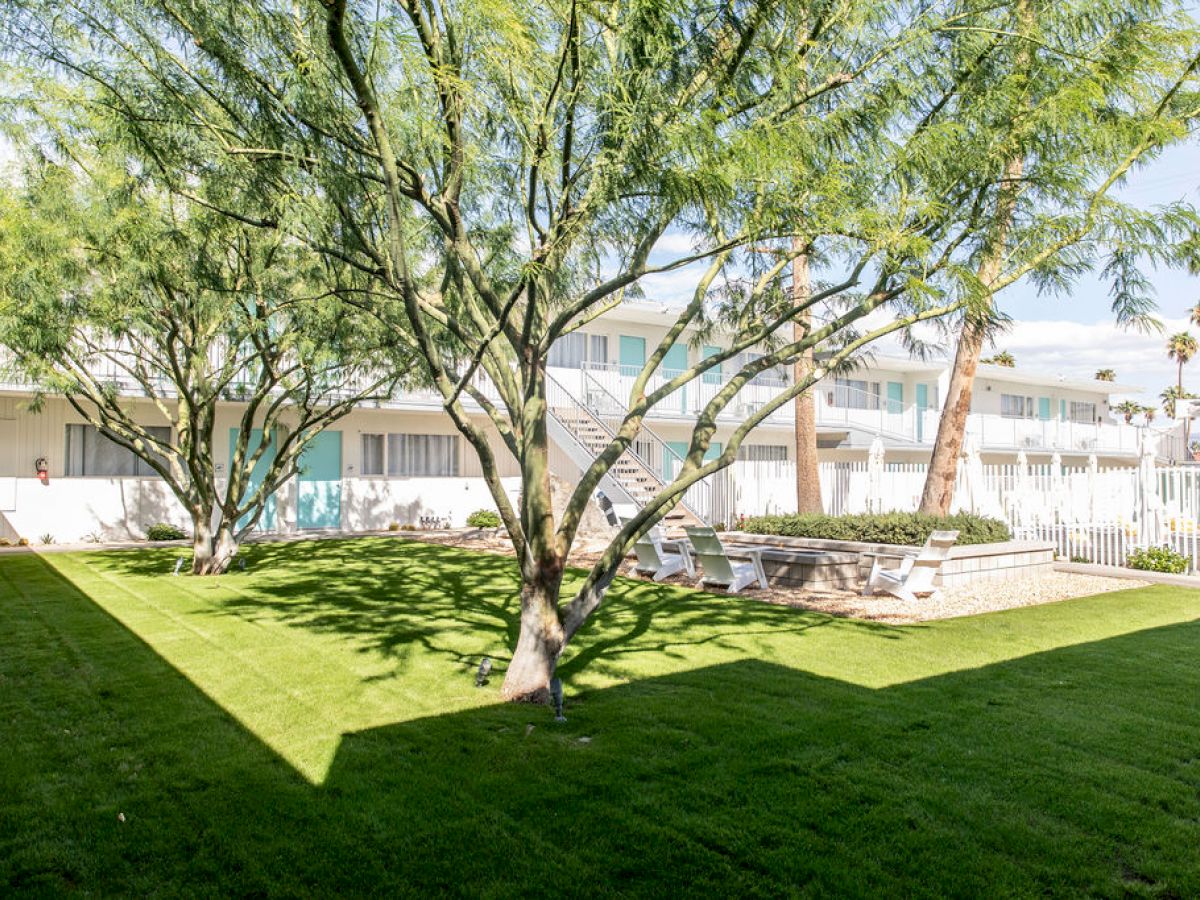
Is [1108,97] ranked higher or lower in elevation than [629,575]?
higher

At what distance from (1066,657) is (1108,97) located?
182 inches

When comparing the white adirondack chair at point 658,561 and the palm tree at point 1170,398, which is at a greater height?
the palm tree at point 1170,398

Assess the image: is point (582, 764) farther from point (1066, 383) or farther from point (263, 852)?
point (1066, 383)

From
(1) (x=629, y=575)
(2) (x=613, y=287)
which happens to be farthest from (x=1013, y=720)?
(1) (x=629, y=575)

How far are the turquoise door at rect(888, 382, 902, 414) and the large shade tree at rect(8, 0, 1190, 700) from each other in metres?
28.6

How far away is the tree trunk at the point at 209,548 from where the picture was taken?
13391 millimetres

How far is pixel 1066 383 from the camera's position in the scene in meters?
39.6

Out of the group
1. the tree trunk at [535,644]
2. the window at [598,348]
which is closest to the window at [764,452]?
the window at [598,348]

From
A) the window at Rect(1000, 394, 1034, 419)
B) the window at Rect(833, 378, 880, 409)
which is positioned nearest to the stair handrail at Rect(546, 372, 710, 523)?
the window at Rect(833, 378, 880, 409)

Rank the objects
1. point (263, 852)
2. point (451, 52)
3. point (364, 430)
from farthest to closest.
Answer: point (364, 430) → point (451, 52) → point (263, 852)

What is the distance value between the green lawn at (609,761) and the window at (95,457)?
11777 millimetres

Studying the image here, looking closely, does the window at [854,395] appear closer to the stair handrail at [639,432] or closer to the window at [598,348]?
the window at [598,348]

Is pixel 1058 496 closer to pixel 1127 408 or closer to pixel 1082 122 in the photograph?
pixel 1082 122

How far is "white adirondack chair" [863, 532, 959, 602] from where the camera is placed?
11258mm
